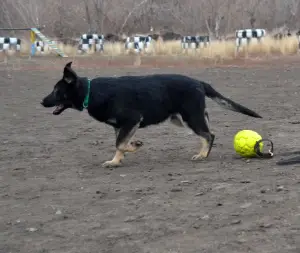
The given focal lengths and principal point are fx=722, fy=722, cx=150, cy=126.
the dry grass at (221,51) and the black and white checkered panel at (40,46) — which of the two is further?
the black and white checkered panel at (40,46)

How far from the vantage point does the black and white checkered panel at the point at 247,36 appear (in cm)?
3028

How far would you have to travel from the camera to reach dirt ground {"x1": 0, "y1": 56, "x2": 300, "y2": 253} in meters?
4.69

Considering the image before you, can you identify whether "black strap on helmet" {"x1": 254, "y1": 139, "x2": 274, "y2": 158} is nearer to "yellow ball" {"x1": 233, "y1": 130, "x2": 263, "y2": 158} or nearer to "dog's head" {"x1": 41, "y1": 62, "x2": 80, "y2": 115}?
"yellow ball" {"x1": 233, "y1": 130, "x2": 263, "y2": 158}

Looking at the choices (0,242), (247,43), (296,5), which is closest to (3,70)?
(247,43)

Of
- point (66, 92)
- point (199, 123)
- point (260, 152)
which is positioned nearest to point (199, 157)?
point (199, 123)

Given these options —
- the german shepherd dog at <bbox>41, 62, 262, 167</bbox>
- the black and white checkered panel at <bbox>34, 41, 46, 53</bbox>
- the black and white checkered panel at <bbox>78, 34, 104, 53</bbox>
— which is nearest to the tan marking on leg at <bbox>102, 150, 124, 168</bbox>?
the german shepherd dog at <bbox>41, 62, 262, 167</bbox>

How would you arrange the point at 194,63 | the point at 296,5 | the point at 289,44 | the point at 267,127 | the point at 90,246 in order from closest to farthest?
the point at 90,246
the point at 267,127
the point at 194,63
the point at 289,44
the point at 296,5

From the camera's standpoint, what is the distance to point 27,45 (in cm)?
3578

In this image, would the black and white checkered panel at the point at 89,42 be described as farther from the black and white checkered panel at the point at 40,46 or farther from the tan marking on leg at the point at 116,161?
the tan marking on leg at the point at 116,161

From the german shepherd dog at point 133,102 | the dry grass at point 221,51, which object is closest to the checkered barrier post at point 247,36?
the dry grass at point 221,51

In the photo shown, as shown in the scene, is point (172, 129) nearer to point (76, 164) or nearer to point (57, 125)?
point (57, 125)

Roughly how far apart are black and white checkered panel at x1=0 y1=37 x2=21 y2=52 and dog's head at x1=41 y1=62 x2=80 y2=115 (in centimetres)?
2429

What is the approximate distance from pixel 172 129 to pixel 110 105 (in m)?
2.70

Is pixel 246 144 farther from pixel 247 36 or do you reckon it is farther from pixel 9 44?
pixel 9 44
